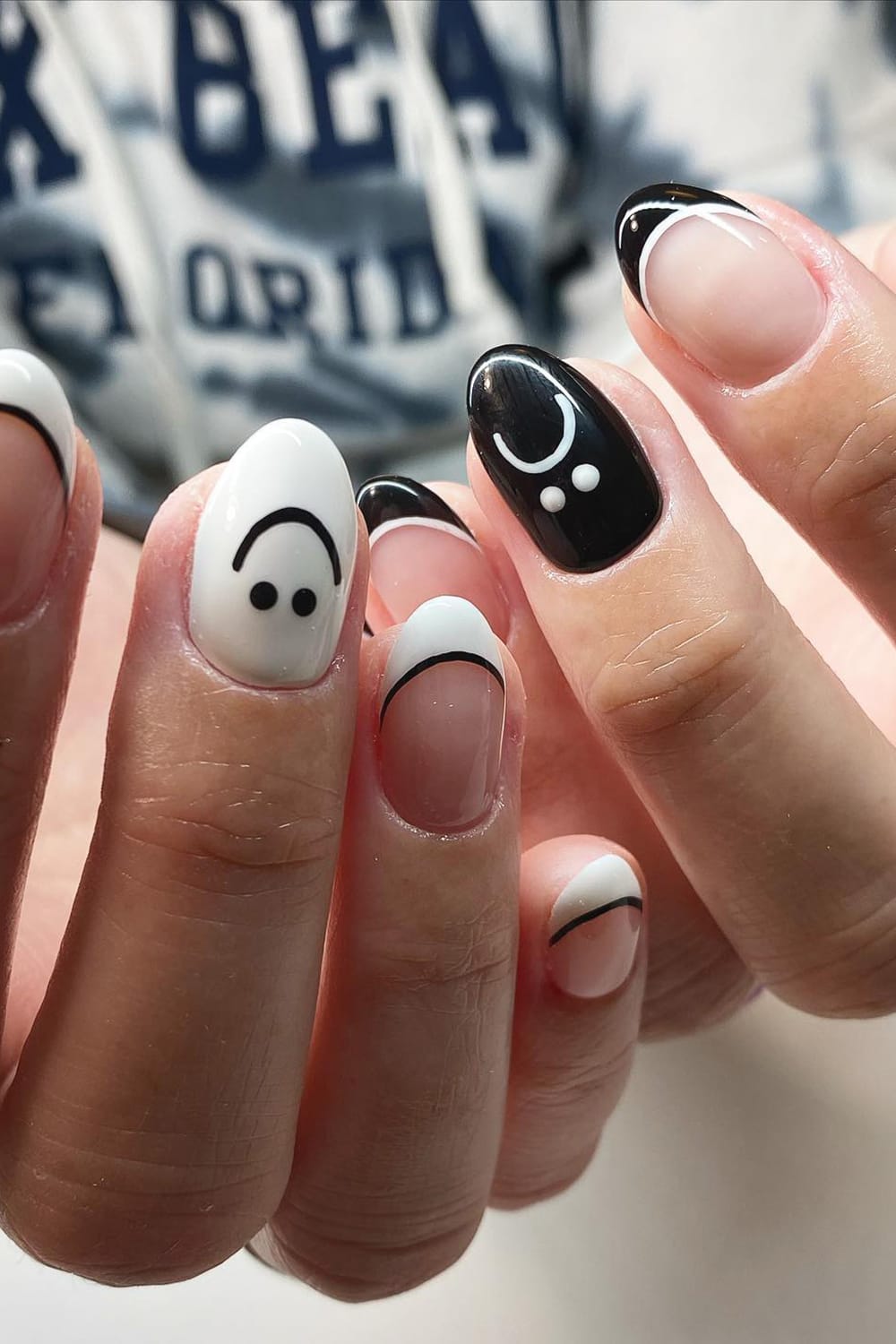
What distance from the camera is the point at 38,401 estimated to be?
26 cm

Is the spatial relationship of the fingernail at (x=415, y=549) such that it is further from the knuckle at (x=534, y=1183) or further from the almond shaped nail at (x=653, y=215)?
the knuckle at (x=534, y=1183)

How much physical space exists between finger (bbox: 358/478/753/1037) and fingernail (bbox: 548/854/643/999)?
71 millimetres

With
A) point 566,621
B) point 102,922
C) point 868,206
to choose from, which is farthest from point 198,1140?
point 868,206

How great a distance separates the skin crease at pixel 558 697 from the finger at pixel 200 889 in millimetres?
53

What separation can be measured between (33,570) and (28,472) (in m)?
0.02

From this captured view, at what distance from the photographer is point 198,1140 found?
33cm

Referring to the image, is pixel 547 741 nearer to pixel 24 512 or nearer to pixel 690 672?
pixel 690 672

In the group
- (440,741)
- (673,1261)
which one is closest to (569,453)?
(440,741)

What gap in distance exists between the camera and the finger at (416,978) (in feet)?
1.11

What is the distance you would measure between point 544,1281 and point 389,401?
64 centimetres

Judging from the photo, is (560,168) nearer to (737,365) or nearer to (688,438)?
(688,438)

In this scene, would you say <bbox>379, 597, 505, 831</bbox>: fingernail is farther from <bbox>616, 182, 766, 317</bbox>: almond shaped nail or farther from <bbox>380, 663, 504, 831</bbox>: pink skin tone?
<bbox>616, 182, 766, 317</bbox>: almond shaped nail

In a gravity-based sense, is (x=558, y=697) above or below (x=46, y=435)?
below

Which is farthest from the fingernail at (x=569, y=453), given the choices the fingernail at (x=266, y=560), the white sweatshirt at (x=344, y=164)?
the white sweatshirt at (x=344, y=164)
